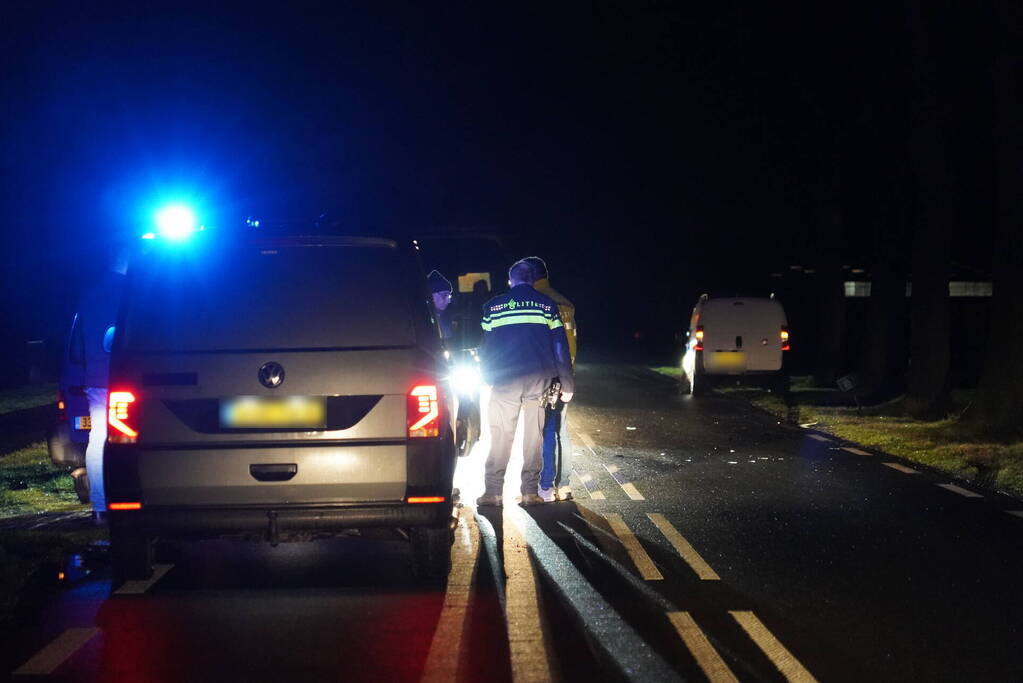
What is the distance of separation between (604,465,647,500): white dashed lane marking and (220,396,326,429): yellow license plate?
4503 mm

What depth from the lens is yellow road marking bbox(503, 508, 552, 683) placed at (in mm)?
5643

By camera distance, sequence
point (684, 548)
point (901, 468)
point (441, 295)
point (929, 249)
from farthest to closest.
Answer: point (929, 249) < point (901, 468) < point (441, 295) < point (684, 548)

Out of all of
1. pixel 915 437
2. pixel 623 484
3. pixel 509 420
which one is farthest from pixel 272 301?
pixel 915 437

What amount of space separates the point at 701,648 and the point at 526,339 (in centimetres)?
422

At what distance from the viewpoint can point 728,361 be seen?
21.9 metres

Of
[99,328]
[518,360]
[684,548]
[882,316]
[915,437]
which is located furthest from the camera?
[882,316]

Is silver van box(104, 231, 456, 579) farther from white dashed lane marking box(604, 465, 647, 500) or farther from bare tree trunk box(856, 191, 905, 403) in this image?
bare tree trunk box(856, 191, 905, 403)

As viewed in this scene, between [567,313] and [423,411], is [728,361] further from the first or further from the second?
[423,411]

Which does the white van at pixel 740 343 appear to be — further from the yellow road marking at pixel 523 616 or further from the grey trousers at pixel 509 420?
the yellow road marking at pixel 523 616

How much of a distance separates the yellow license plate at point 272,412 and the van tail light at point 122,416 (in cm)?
47

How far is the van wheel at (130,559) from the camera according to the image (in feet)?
23.2

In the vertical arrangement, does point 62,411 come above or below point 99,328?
below

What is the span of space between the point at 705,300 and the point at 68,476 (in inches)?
518

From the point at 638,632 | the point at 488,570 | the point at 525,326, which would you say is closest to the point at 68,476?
the point at 525,326
